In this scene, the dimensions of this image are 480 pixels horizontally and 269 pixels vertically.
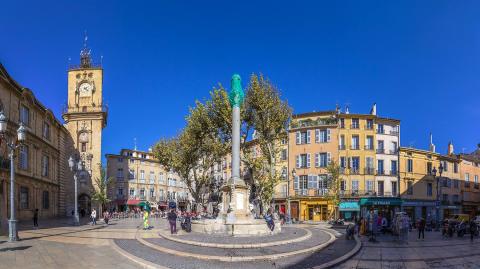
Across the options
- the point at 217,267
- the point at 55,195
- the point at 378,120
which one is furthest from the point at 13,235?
the point at 378,120

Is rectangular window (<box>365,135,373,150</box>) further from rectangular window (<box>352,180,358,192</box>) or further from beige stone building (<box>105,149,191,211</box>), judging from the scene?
beige stone building (<box>105,149,191,211</box>)

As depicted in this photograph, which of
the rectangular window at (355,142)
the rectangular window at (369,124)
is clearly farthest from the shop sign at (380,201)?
the rectangular window at (369,124)

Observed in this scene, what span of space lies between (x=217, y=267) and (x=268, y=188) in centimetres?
1924

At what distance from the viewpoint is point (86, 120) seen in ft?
171

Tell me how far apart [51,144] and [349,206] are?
116ft

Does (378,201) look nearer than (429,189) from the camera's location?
Yes

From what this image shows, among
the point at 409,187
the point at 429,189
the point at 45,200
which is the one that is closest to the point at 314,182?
the point at 409,187

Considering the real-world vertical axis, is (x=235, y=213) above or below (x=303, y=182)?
above

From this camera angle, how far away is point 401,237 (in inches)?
773

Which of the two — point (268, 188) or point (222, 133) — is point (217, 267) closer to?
point (268, 188)

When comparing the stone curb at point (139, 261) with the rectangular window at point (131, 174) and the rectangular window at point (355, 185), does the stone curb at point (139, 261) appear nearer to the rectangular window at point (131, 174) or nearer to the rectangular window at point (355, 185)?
the rectangular window at point (355, 185)

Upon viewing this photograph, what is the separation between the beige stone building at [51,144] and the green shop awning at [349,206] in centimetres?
3018

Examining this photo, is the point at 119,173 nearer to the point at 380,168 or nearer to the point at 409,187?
the point at 380,168

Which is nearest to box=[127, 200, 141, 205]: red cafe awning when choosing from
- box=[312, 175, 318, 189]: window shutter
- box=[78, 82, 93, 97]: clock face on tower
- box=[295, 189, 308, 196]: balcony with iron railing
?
box=[78, 82, 93, 97]: clock face on tower
